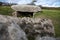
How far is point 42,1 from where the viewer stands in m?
5.83

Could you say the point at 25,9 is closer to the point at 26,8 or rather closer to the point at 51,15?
the point at 26,8

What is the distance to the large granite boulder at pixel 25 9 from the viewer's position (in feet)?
20.3

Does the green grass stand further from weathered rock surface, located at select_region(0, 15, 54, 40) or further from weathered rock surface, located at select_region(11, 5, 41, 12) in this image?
weathered rock surface, located at select_region(0, 15, 54, 40)

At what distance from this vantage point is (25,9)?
21.4ft

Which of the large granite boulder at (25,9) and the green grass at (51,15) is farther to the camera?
the large granite boulder at (25,9)

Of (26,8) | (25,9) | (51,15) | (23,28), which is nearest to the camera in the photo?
(23,28)

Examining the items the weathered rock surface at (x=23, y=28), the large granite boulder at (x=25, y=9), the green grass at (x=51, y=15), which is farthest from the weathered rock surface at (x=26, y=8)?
the weathered rock surface at (x=23, y=28)

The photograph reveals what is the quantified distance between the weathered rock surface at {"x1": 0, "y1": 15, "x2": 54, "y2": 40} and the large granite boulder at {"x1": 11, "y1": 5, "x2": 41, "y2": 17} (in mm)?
3909

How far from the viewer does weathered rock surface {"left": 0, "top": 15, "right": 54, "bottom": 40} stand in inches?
69.8

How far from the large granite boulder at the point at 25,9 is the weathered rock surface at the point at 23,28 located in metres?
3.91

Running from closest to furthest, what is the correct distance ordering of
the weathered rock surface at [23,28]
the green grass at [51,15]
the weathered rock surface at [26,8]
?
the weathered rock surface at [23,28] → the green grass at [51,15] → the weathered rock surface at [26,8]

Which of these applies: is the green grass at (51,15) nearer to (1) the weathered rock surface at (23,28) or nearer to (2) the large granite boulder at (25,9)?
(2) the large granite boulder at (25,9)

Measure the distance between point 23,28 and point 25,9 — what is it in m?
Result: 4.48

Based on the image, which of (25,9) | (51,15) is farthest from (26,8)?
(51,15)
